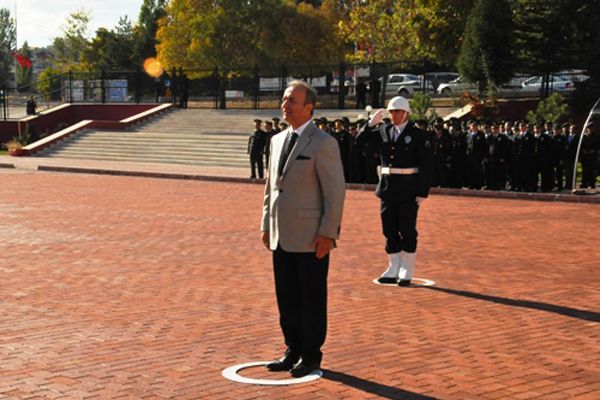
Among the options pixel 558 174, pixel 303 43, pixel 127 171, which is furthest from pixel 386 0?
pixel 558 174

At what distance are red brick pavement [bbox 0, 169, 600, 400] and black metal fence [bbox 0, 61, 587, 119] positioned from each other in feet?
77.7

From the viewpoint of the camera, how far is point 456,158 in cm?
2308

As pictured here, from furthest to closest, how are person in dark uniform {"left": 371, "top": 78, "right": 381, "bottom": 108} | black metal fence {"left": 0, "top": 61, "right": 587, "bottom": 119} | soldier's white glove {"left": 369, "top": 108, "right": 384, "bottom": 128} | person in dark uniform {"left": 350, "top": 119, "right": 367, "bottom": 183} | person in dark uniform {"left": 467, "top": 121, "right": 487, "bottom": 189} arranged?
black metal fence {"left": 0, "top": 61, "right": 587, "bottom": 119} → person in dark uniform {"left": 371, "top": 78, "right": 381, "bottom": 108} → person in dark uniform {"left": 350, "top": 119, "right": 367, "bottom": 183} → person in dark uniform {"left": 467, "top": 121, "right": 487, "bottom": 189} → soldier's white glove {"left": 369, "top": 108, "right": 384, "bottom": 128}

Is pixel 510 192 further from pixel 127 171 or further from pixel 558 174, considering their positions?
pixel 127 171

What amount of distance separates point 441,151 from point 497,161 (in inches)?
53.2

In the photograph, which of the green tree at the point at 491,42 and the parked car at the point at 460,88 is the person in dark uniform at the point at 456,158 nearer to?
the green tree at the point at 491,42

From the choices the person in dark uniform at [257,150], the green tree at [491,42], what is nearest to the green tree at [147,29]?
the green tree at [491,42]

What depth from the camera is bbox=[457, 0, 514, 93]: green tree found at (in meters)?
32.3

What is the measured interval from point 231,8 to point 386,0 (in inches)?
346

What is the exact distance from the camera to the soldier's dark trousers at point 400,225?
9.64 metres

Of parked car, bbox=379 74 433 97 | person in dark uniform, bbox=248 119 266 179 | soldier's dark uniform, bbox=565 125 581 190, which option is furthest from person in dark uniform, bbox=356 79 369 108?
soldier's dark uniform, bbox=565 125 581 190

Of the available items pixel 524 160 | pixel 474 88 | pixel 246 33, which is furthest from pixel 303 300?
pixel 246 33

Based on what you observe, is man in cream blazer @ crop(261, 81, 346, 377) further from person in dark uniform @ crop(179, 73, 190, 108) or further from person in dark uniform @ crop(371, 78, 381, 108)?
person in dark uniform @ crop(179, 73, 190, 108)

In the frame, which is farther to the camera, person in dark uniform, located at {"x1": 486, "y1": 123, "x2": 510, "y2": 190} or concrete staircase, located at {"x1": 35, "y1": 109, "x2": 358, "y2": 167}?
concrete staircase, located at {"x1": 35, "y1": 109, "x2": 358, "y2": 167}
